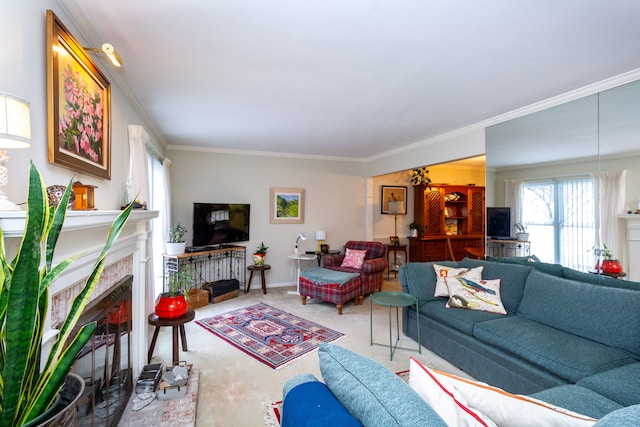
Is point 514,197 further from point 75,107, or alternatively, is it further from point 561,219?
point 75,107

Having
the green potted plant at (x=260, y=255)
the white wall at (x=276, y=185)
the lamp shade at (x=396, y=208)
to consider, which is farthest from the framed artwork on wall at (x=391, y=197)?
the green potted plant at (x=260, y=255)

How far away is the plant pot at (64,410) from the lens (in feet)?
2.62

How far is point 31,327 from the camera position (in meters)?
0.79

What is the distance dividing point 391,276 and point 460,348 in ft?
12.3

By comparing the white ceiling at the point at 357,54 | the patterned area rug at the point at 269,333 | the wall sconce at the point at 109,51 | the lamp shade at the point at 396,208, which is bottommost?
the patterned area rug at the point at 269,333

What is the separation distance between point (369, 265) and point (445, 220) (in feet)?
9.55

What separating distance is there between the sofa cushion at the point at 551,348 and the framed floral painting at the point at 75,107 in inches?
116

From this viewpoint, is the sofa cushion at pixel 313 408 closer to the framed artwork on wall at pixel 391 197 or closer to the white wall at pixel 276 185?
the white wall at pixel 276 185

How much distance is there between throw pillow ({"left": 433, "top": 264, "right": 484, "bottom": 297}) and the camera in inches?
122

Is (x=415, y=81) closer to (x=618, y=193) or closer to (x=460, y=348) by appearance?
(x=618, y=193)

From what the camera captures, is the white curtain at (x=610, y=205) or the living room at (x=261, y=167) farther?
the white curtain at (x=610, y=205)

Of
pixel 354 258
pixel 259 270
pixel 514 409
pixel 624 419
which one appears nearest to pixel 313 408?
pixel 514 409

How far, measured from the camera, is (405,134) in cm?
428

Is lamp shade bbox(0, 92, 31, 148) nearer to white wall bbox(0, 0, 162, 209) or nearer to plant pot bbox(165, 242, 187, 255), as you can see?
white wall bbox(0, 0, 162, 209)
